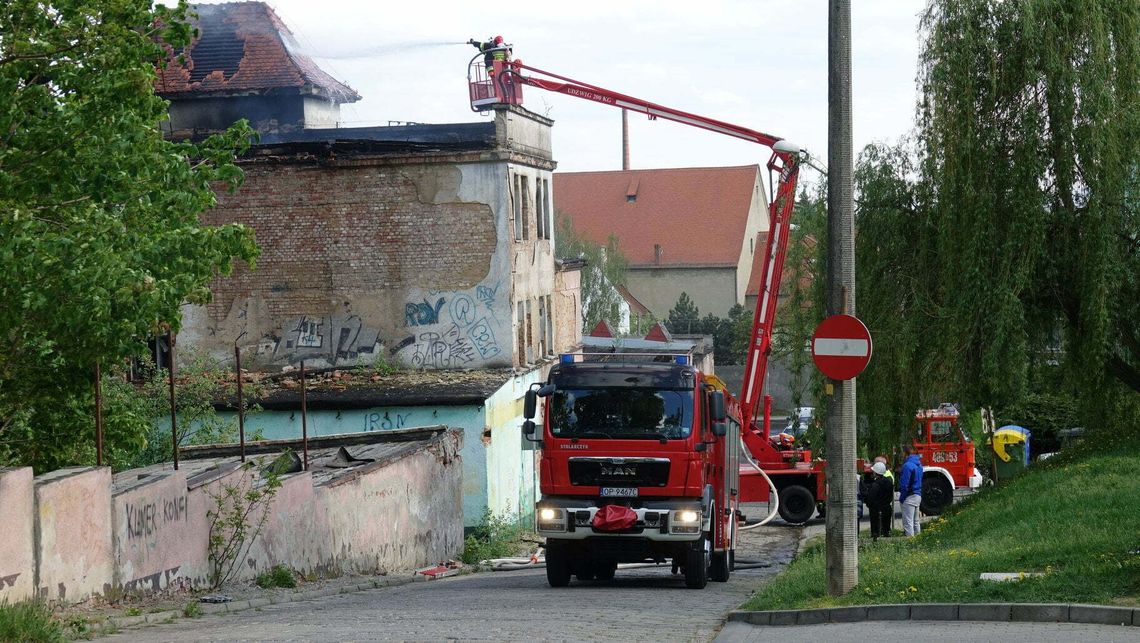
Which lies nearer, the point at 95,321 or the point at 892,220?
the point at 95,321

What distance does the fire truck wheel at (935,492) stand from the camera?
104ft

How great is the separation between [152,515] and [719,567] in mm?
8348

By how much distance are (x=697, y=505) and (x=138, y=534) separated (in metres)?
6.86

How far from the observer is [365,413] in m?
30.8

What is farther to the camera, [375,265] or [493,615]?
[375,265]

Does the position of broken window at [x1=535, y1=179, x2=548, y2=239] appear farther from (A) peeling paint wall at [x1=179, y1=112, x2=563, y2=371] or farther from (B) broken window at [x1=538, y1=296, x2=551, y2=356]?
(A) peeling paint wall at [x1=179, y1=112, x2=563, y2=371]

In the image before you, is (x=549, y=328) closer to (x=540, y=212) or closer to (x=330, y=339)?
(x=540, y=212)

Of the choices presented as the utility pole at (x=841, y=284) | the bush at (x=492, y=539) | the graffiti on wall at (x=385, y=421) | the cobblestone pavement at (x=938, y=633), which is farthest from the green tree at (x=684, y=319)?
the cobblestone pavement at (x=938, y=633)

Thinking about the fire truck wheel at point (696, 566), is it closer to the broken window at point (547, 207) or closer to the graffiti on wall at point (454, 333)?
the graffiti on wall at point (454, 333)

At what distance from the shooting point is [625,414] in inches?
694

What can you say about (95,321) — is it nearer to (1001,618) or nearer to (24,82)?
(24,82)

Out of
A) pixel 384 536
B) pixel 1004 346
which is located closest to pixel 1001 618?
pixel 1004 346

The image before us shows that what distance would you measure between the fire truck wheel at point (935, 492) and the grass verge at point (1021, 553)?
9509 mm

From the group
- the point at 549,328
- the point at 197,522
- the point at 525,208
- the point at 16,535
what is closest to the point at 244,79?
the point at 525,208
